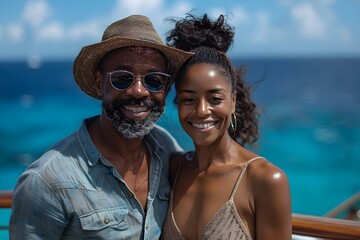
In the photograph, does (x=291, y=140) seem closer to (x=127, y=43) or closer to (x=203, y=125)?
(x=203, y=125)

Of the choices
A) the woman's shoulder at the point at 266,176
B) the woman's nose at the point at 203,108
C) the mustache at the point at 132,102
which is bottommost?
the woman's shoulder at the point at 266,176

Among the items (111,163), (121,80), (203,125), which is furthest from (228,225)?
(121,80)

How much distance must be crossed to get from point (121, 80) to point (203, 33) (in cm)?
52

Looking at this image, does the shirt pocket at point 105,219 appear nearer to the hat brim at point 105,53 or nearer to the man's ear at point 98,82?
the man's ear at point 98,82

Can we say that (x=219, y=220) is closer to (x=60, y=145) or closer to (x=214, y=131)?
(x=214, y=131)

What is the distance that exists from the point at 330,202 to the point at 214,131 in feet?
52.7

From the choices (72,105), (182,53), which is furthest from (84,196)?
(72,105)

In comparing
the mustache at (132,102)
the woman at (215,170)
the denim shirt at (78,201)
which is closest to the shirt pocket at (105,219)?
the denim shirt at (78,201)

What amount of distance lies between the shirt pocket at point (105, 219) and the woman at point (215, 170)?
281mm

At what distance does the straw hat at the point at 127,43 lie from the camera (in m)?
2.66

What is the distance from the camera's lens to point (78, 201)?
257 cm

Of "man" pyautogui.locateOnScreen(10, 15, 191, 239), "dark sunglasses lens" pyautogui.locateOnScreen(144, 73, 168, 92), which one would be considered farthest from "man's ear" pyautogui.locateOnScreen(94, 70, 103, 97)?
"dark sunglasses lens" pyautogui.locateOnScreen(144, 73, 168, 92)

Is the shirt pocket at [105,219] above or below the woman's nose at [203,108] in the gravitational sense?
below

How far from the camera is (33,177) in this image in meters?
2.52
